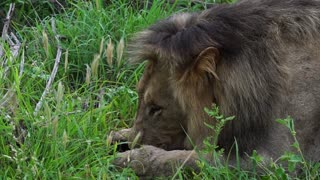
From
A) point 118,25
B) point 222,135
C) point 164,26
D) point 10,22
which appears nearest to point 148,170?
point 222,135

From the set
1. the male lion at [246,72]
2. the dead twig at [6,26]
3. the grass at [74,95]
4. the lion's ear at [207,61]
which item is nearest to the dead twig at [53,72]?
the grass at [74,95]

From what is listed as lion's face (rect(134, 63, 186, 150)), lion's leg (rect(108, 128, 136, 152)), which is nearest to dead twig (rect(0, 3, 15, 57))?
lion's leg (rect(108, 128, 136, 152))

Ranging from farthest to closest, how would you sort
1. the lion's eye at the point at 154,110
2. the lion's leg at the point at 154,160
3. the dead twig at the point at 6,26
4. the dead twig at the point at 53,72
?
1. the dead twig at the point at 6,26
2. the dead twig at the point at 53,72
3. the lion's eye at the point at 154,110
4. the lion's leg at the point at 154,160

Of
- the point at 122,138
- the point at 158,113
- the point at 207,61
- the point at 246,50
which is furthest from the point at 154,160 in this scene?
the point at 246,50

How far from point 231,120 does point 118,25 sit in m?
1.96

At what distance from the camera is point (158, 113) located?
4.86m

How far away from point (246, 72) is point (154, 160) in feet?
2.13

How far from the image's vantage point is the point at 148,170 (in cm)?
471

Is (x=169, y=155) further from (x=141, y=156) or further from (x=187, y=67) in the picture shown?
(x=187, y=67)

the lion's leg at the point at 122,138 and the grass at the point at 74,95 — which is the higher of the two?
the grass at the point at 74,95

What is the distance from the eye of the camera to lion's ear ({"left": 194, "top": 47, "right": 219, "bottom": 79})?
14.8 feet

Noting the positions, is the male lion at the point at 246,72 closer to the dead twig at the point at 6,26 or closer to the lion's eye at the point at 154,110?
the lion's eye at the point at 154,110

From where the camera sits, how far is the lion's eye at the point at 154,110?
4844 millimetres

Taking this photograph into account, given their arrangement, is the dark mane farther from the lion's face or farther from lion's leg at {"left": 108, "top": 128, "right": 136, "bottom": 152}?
lion's leg at {"left": 108, "top": 128, "right": 136, "bottom": 152}
